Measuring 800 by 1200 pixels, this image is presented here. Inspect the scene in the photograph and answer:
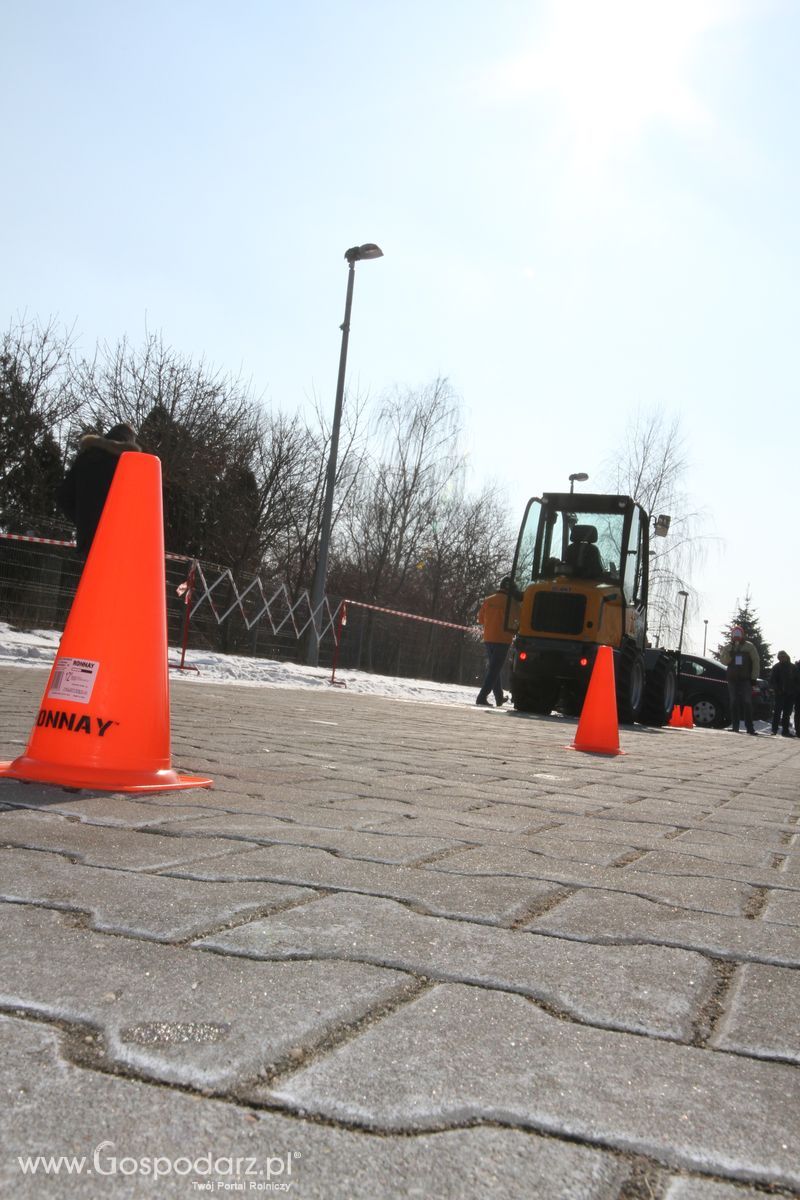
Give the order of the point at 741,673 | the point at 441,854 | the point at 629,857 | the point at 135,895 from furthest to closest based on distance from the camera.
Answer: the point at 741,673 → the point at 629,857 → the point at 441,854 → the point at 135,895

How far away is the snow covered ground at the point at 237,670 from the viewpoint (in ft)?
44.3

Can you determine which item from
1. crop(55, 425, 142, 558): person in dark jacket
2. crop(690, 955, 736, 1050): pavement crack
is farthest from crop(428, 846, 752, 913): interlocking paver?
crop(55, 425, 142, 558): person in dark jacket

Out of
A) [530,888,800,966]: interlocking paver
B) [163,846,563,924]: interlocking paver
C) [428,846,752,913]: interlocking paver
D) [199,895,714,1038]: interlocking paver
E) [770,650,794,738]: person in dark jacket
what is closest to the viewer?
[199,895,714,1038]: interlocking paver

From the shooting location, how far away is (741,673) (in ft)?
65.5

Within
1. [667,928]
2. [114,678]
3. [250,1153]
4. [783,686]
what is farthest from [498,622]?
[250,1153]

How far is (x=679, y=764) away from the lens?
8188 mm

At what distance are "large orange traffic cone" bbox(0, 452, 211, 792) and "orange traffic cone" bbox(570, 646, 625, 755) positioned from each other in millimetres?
4944

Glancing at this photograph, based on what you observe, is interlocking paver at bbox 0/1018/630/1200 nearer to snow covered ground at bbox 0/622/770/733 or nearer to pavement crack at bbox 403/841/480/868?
pavement crack at bbox 403/841/480/868

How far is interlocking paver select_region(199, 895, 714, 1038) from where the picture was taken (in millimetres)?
1849

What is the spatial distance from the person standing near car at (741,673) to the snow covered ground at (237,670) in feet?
17.7

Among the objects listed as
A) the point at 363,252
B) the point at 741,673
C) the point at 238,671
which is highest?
the point at 363,252

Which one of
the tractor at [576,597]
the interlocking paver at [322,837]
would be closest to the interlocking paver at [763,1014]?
the interlocking paver at [322,837]

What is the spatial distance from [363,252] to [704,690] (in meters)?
12.4

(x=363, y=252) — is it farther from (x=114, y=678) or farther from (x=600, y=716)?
(x=114, y=678)
